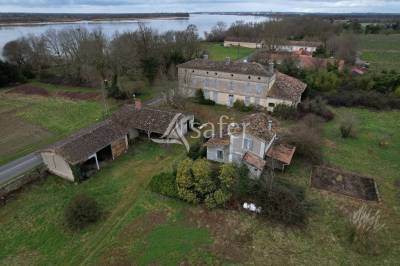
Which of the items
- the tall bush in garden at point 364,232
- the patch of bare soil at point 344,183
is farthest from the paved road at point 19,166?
the tall bush in garden at point 364,232

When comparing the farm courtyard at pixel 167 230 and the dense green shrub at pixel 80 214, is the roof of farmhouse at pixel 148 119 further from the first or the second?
the dense green shrub at pixel 80 214

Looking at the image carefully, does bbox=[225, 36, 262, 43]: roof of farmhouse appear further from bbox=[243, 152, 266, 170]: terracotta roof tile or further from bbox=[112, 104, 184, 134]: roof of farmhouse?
bbox=[243, 152, 266, 170]: terracotta roof tile

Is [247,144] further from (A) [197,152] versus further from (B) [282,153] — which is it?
(A) [197,152]

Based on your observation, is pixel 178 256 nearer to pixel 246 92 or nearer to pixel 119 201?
pixel 119 201

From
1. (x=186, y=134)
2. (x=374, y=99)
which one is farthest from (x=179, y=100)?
(x=374, y=99)

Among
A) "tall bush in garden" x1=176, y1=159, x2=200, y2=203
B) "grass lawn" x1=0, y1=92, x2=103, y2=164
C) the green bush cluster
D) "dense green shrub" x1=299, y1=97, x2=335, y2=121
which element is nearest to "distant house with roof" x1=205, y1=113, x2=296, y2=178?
the green bush cluster

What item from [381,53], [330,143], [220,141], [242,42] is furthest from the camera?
[242,42]

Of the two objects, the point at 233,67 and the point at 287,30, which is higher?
the point at 287,30

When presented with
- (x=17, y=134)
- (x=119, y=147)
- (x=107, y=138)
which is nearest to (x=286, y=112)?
(x=119, y=147)
